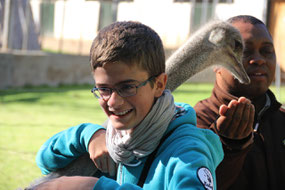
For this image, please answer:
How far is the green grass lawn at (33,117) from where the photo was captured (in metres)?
4.32

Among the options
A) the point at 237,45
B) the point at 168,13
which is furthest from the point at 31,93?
the point at 237,45

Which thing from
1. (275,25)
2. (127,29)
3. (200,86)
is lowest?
(200,86)

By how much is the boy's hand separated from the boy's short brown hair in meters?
0.38

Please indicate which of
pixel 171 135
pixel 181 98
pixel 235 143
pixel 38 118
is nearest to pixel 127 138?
pixel 171 135

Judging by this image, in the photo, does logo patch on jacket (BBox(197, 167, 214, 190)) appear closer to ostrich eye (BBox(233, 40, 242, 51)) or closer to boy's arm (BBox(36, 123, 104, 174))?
boy's arm (BBox(36, 123, 104, 174))

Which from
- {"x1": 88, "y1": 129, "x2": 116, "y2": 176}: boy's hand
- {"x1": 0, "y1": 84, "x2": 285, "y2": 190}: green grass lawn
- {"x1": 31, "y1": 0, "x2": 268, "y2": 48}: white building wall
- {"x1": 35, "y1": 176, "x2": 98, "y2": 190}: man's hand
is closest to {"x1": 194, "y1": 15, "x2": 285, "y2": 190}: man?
{"x1": 0, "y1": 84, "x2": 285, "y2": 190}: green grass lawn

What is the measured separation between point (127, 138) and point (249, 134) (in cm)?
57

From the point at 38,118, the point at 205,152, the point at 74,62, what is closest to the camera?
the point at 205,152

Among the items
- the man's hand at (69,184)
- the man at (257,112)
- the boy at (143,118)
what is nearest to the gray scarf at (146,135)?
the boy at (143,118)

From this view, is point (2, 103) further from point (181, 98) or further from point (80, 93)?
point (181, 98)

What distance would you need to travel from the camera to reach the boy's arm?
210 centimetres

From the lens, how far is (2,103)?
7.70 m

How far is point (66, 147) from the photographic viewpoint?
6.92 ft

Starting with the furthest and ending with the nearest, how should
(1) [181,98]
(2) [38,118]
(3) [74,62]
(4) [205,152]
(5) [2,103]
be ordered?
(3) [74,62] < (1) [181,98] < (5) [2,103] < (2) [38,118] < (4) [205,152]
